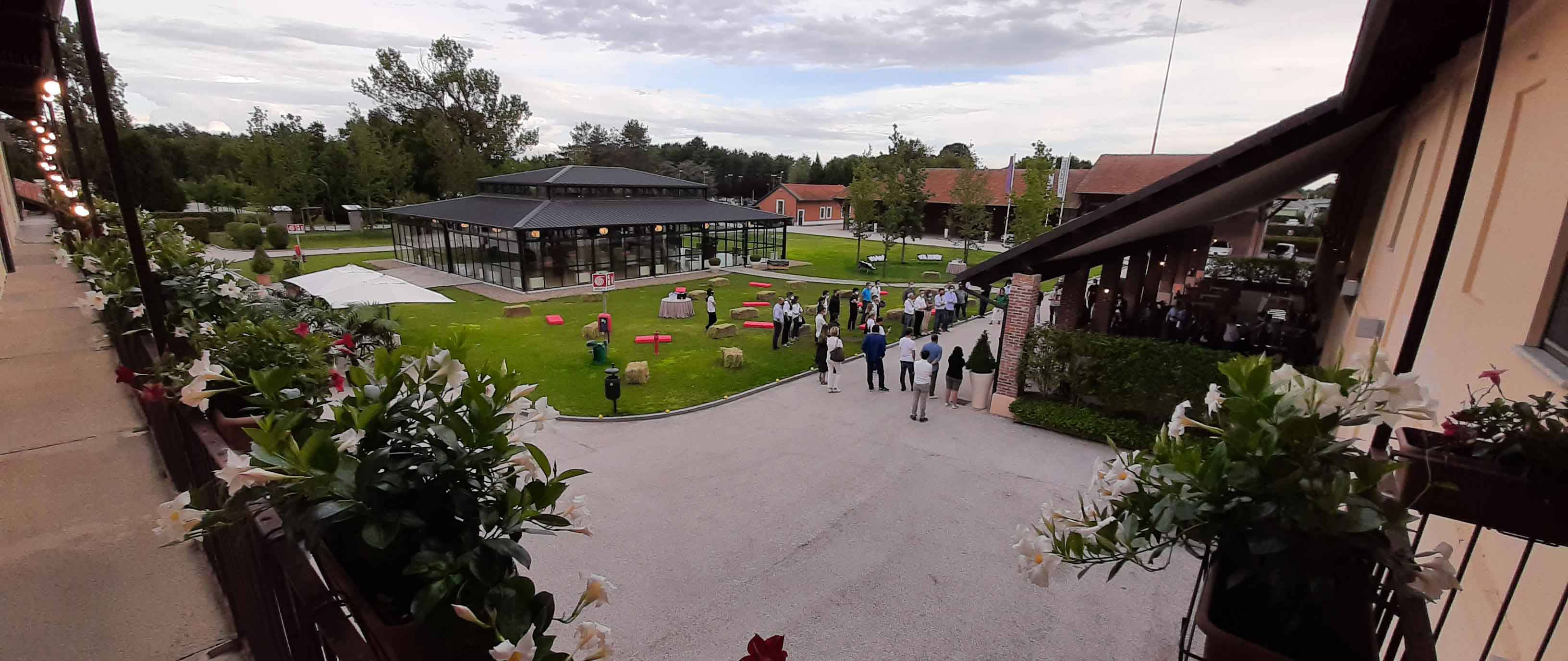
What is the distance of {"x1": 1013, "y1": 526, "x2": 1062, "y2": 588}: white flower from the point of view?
1.64 m

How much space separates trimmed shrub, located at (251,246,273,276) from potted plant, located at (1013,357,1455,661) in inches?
1091

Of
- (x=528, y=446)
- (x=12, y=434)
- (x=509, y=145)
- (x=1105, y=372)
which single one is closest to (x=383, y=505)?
(x=528, y=446)

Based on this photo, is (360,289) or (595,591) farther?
(360,289)

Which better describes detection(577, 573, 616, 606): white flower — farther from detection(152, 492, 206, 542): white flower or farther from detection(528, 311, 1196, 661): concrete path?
detection(528, 311, 1196, 661): concrete path

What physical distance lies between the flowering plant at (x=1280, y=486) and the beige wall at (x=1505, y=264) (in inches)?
84.9

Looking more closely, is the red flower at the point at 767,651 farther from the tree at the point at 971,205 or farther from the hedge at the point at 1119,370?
the tree at the point at 971,205

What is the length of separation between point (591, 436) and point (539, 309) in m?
11.3

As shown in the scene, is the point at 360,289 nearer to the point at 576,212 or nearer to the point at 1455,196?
the point at 576,212

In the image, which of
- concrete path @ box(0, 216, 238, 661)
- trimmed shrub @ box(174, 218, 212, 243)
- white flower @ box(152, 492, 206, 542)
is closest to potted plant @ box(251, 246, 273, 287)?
trimmed shrub @ box(174, 218, 212, 243)

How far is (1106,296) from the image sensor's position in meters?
13.2

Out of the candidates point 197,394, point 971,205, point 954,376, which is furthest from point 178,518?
point 971,205

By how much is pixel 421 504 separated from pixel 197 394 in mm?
1008

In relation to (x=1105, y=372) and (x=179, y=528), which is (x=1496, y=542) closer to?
(x=179, y=528)

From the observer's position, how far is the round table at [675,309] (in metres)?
19.0
